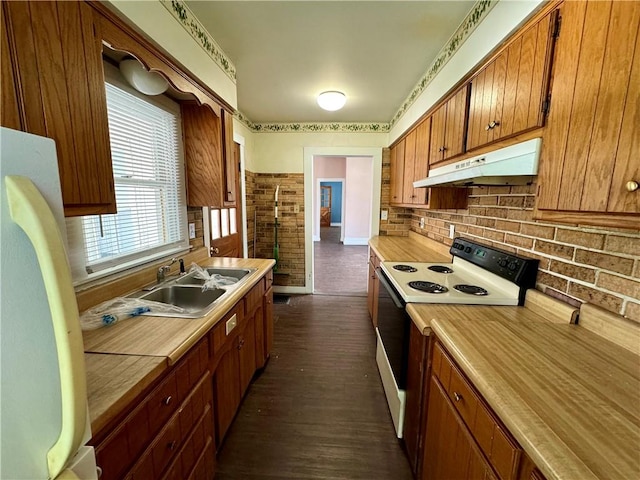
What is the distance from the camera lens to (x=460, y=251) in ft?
6.48

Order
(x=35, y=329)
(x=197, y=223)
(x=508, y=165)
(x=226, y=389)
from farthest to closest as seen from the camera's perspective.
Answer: (x=197, y=223) → (x=226, y=389) → (x=508, y=165) → (x=35, y=329)

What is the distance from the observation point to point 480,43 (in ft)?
4.78

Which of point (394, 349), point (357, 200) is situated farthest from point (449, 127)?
point (357, 200)

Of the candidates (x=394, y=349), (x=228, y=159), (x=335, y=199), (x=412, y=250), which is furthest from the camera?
(x=335, y=199)

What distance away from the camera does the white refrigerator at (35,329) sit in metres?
0.40

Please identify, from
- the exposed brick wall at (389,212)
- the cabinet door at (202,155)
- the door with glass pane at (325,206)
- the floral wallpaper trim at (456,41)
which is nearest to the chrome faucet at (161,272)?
the cabinet door at (202,155)

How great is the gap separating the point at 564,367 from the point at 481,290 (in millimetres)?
697

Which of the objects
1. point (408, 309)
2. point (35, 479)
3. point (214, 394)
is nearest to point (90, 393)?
point (35, 479)

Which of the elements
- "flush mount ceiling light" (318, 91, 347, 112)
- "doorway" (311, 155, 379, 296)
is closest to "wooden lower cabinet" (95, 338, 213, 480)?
"flush mount ceiling light" (318, 91, 347, 112)

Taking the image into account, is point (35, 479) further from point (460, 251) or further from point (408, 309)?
point (460, 251)

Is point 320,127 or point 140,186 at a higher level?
point 320,127

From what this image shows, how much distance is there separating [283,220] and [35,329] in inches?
136

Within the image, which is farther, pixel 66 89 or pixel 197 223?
pixel 197 223

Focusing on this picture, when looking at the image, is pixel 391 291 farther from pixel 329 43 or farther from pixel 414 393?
pixel 329 43
